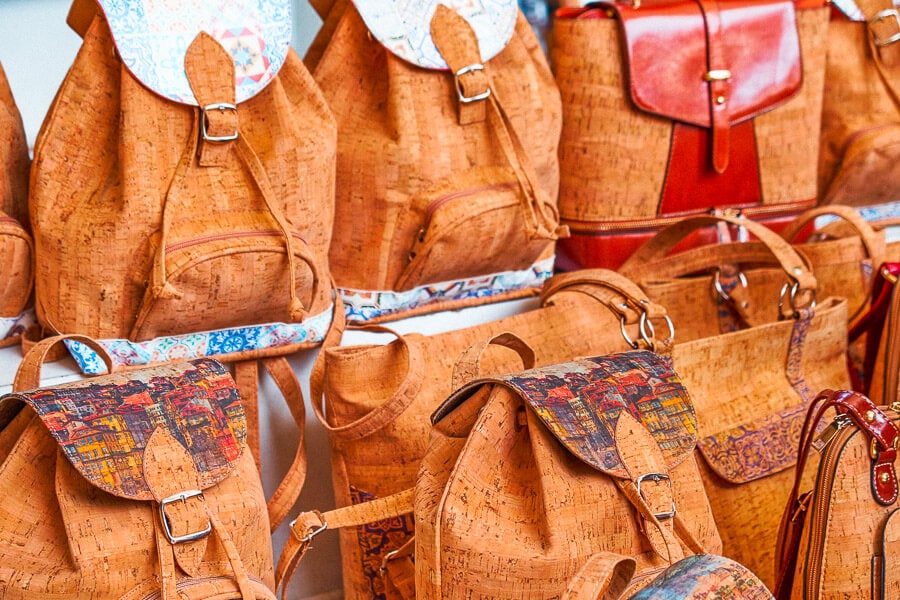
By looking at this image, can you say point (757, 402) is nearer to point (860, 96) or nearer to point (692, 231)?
point (692, 231)

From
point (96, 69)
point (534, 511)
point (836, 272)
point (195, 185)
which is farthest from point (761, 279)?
point (96, 69)

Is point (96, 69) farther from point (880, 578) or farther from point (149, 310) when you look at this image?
point (880, 578)

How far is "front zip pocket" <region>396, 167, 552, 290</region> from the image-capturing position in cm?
129

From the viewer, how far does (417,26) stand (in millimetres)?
1278

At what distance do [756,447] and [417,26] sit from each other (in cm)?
65

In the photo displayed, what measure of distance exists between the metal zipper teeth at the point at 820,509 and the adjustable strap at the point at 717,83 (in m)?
0.62

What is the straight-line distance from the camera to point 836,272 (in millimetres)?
1497

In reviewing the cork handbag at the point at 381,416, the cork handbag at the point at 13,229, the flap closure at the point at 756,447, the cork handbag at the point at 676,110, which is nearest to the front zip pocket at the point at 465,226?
the cork handbag at the point at 381,416

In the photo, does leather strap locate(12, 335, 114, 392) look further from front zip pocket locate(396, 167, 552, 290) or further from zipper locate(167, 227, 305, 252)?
front zip pocket locate(396, 167, 552, 290)

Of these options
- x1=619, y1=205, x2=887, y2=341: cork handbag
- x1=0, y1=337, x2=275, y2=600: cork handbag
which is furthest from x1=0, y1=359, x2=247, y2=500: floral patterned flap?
x1=619, y1=205, x2=887, y2=341: cork handbag

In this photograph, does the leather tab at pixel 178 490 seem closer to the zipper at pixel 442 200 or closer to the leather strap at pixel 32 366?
the leather strap at pixel 32 366

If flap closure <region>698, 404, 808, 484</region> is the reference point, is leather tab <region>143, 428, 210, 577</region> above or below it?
above

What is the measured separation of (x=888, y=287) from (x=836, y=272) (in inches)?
5.2

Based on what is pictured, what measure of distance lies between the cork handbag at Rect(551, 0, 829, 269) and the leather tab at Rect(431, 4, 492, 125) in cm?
25
